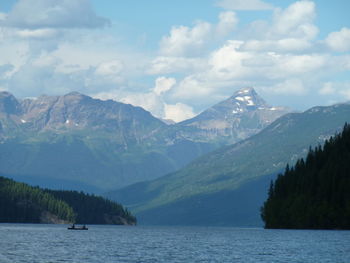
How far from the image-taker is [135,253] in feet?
513

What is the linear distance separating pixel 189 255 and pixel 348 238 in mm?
56947

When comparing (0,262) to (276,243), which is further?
(276,243)

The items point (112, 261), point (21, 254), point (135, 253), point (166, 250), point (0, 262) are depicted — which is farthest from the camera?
point (166, 250)

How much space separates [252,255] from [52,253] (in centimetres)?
3877

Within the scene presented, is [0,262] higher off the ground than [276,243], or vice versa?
[276,243]

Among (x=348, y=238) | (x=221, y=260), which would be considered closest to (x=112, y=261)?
(x=221, y=260)

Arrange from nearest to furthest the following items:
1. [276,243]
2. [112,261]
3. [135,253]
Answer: [112,261]
[135,253]
[276,243]

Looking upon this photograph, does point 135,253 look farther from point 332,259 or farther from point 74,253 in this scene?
point 332,259

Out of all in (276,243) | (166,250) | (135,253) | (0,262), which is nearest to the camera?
(0,262)

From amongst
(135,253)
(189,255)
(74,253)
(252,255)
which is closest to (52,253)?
(74,253)

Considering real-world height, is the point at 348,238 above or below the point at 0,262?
above

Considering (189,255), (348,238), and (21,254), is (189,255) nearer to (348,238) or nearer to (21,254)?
(21,254)

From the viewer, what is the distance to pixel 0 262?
127 meters

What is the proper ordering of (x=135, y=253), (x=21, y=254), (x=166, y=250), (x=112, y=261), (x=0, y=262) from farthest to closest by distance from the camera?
(x=166, y=250), (x=135, y=253), (x=21, y=254), (x=112, y=261), (x=0, y=262)
